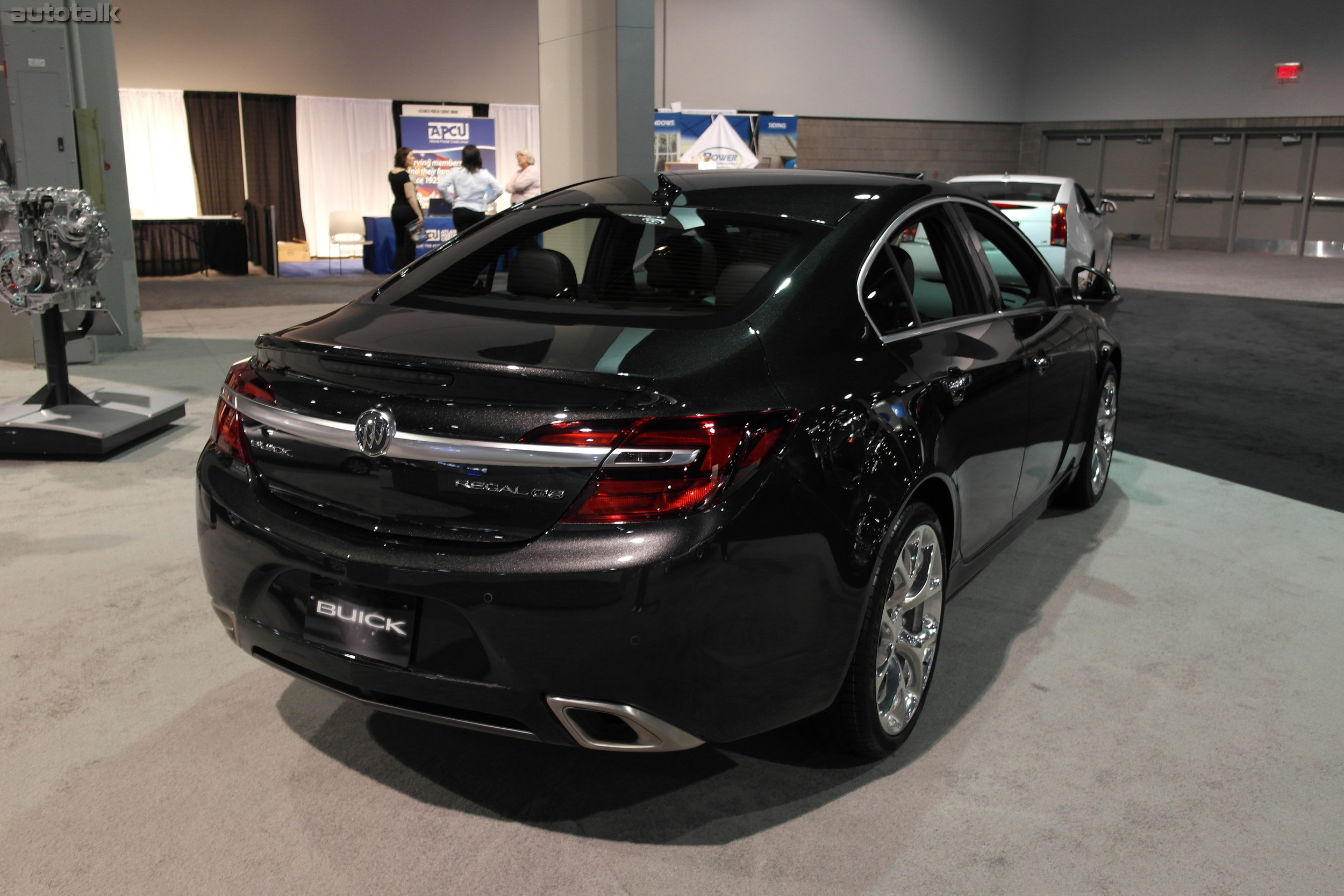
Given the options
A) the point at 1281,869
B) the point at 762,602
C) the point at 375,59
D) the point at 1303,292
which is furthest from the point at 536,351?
the point at 375,59

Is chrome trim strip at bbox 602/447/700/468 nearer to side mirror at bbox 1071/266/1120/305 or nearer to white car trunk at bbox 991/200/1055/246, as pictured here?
side mirror at bbox 1071/266/1120/305

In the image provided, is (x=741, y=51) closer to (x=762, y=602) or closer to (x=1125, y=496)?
(x=1125, y=496)

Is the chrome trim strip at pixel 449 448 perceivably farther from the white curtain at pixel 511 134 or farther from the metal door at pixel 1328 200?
the metal door at pixel 1328 200

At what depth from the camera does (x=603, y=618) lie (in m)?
1.91

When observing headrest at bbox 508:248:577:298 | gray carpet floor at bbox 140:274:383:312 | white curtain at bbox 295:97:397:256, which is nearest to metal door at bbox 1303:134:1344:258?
white curtain at bbox 295:97:397:256

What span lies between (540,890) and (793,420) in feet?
3.35

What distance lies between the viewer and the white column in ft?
23.2

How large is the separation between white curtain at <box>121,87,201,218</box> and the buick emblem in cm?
1588

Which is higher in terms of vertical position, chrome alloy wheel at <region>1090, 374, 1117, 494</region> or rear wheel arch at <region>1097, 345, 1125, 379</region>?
rear wheel arch at <region>1097, 345, 1125, 379</region>

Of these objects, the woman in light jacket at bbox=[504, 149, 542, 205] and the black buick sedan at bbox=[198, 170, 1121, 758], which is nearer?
the black buick sedan at bbox=[198, 170, 1121, 758]

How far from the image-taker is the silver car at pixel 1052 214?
1009 cm

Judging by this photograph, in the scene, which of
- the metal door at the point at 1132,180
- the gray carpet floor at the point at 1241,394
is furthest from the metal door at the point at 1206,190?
the gray carpet floor at the point at 1241,394

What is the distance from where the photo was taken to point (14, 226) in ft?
17.1

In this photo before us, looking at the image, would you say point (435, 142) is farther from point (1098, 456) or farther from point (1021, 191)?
point (1098, 456)
